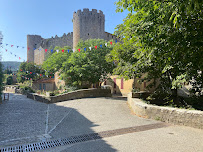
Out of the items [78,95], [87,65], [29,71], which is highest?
[29,71]

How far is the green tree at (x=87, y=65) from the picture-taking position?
1454 cm

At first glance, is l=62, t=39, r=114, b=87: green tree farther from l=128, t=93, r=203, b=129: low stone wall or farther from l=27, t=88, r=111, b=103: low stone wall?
l=128, t=93, r=203, b=129: low stone wall

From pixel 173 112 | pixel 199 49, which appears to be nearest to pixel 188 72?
pixel 199 49

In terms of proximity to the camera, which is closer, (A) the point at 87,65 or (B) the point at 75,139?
(B) the point at 75,139

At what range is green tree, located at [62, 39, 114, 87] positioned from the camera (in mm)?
14539

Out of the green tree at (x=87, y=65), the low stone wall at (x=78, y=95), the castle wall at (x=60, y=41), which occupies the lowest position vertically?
the low stone wall at (x=78, y=95)

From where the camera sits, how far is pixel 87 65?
14297 mm

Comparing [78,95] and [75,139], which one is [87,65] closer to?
[78,95]

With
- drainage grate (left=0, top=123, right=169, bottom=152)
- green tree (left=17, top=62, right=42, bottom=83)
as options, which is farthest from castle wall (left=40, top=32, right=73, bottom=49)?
drainage grate (left=0, top=123, right=169, bottom=152)

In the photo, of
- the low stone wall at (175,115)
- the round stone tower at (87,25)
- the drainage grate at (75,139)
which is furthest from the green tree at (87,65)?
the round stone tower at (87,25)

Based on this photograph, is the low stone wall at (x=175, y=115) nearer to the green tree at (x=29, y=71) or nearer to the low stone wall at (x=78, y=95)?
the low stone wall at (x=78, y=95)

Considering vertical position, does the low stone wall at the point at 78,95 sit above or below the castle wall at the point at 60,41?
below

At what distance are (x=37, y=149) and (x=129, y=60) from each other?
816cm

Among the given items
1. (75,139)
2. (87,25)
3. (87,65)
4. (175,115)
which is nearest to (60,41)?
(87,25)
